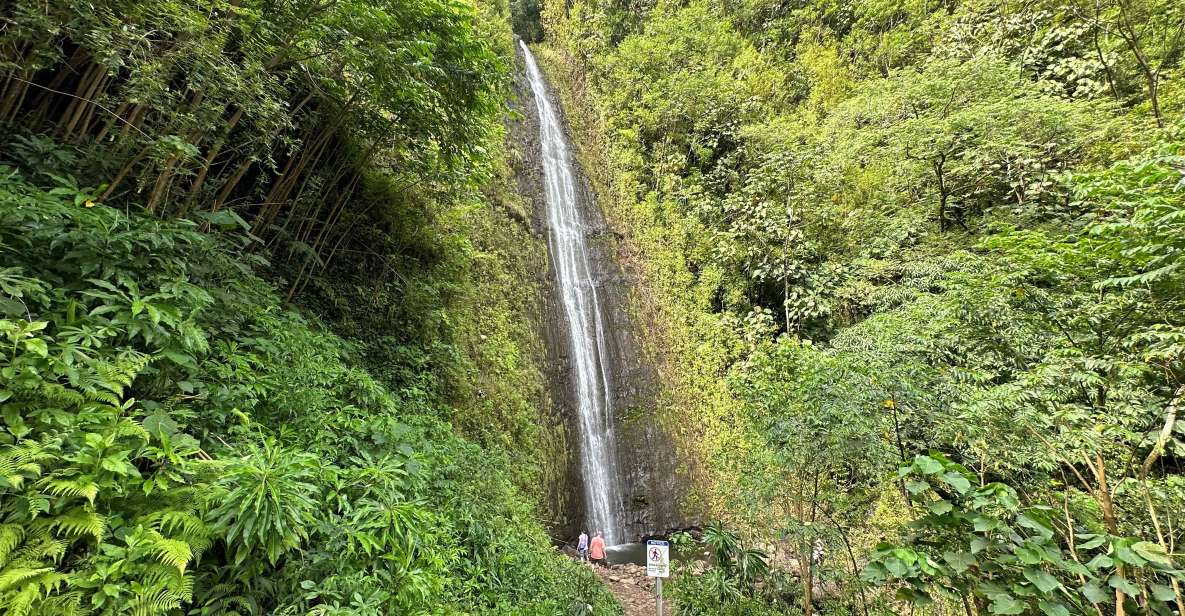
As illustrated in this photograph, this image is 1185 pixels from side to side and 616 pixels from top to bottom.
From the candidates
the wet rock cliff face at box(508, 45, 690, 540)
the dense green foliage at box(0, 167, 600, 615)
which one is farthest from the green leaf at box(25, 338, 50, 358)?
the wet rock cliff face at box(508, 45, 690, 540)

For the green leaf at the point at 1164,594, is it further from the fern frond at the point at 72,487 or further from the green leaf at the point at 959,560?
the fern frond at the point at 72,487

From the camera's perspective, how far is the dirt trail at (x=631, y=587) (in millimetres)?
6677

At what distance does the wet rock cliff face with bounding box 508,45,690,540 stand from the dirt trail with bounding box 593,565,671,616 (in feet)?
3.61

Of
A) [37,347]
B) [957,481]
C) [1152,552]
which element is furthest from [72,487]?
[1152,552]

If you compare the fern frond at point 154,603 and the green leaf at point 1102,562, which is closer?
the fern frond at point 154,603

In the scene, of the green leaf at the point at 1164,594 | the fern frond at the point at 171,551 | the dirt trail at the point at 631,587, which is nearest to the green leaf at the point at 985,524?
the green leaf at the point at 1164,594

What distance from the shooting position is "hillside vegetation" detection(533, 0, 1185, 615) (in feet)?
8.63

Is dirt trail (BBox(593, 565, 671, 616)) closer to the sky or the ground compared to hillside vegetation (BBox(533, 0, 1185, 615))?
closer to the ground

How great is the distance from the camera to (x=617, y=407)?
10797 millimetres

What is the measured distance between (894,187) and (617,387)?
26.4ft

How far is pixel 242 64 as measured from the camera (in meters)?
3.76

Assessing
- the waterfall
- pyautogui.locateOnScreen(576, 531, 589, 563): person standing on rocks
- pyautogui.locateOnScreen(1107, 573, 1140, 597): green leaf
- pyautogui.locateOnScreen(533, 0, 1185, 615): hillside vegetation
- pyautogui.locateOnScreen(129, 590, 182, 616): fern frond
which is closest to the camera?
pyautogui.locateOnScreen(129, 590, 182, 616): fern frond

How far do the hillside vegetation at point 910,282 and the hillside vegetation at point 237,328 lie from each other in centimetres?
245

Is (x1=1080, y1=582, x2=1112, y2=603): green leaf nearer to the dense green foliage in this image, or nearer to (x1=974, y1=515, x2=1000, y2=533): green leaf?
(x1=974, y1=515, x2=1000, y2=533): green leaf
